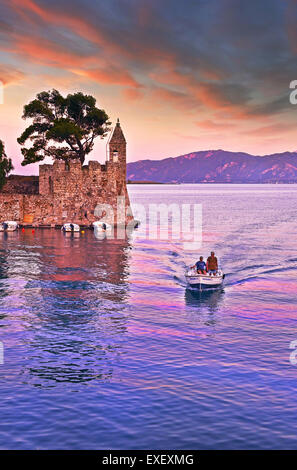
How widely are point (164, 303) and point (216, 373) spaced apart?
41.9ft

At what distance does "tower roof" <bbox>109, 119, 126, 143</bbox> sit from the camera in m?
80.4

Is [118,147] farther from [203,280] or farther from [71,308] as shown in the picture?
[71,308]

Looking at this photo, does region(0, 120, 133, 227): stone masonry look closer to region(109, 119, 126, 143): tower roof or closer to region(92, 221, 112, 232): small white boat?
region(92, 221, 112, 232): small white boat

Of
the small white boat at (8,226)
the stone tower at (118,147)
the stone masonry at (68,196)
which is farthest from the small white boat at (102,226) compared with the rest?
the small white boat at (8,226)

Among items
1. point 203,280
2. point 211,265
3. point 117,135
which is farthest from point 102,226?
point 203,280

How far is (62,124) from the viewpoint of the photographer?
259ft

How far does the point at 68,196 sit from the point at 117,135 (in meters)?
13.9

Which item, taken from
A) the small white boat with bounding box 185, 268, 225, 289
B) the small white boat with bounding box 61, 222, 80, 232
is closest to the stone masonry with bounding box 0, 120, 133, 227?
the small white boat with bounding box 61, 222, 80, 232

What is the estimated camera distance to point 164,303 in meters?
33.6

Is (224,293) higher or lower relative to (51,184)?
lower

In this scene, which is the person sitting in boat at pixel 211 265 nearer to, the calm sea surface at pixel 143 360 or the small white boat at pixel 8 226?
the calm sea surface at pixel 143 360
